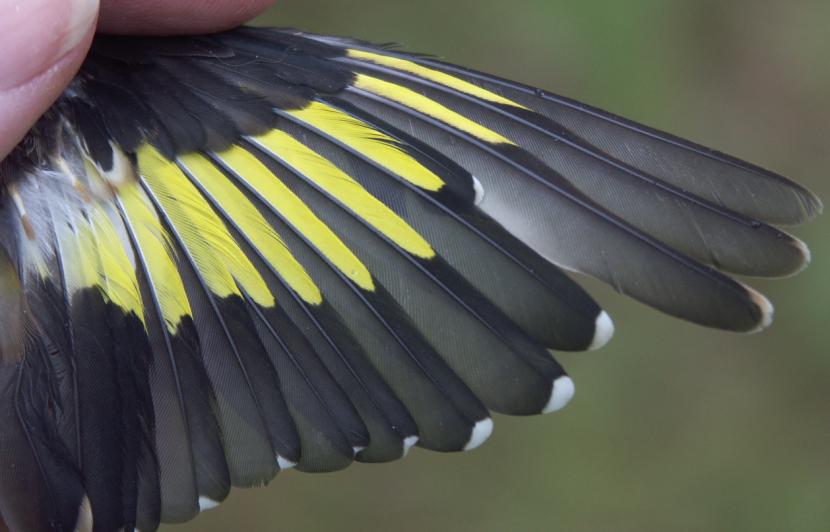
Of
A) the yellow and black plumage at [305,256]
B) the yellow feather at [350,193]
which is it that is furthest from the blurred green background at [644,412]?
the yellow feather at [350,193]

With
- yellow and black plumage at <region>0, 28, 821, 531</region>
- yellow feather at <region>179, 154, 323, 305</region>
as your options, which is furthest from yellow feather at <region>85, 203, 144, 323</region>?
yellow feather at <region>179, 154, 323, 305</region>

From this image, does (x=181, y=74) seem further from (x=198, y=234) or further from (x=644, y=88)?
(x=644, y=88)

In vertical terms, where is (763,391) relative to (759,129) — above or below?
below

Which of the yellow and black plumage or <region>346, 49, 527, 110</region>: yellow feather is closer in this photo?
the yellow and black plumage

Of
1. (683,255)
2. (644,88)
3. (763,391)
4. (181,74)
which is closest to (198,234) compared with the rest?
(181,74)

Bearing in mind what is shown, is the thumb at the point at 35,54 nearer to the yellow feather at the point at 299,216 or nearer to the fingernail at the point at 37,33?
the fingernail at the point at 37,33

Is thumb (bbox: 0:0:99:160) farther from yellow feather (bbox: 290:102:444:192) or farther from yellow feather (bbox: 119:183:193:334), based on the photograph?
yellow feather (bbox: 290:102:444:192)

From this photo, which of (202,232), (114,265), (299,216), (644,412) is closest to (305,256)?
(299,216)
